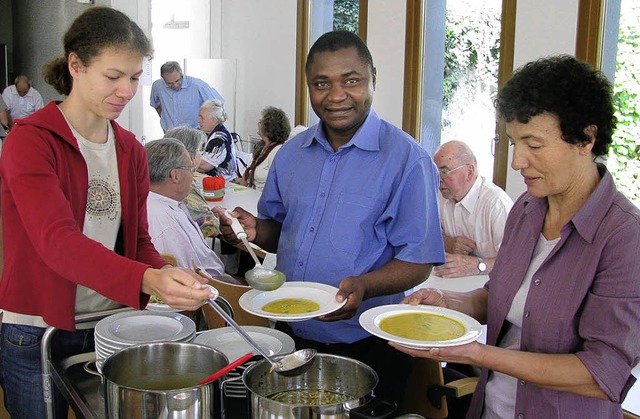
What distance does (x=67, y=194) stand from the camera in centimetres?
151

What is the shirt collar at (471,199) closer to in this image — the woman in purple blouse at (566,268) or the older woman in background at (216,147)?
the woman in purple blouse at (566,268)

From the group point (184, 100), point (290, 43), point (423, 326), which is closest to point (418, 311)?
point (423, 326)

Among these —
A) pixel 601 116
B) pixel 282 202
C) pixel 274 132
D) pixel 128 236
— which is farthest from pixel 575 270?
pixel 274 132

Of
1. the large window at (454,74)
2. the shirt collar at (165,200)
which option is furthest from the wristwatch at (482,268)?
the large window at (454,74)

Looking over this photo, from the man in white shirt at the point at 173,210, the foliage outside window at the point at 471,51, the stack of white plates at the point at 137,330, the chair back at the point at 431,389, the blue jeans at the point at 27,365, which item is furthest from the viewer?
the foliage outside window at the point at 471,51

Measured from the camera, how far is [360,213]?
5.80 ft

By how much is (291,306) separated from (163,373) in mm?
411

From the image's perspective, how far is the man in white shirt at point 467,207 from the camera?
3.16 metres

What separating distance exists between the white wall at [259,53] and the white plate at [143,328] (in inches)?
230

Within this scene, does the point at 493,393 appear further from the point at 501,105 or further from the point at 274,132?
the point at 274,132

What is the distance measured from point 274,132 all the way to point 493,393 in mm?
4515

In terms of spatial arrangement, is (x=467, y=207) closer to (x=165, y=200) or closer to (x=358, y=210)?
(x=165, y=200)

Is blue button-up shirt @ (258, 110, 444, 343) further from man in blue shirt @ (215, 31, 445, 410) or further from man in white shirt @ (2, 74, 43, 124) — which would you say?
man in white shirt @ (2, 74, 43, 124)

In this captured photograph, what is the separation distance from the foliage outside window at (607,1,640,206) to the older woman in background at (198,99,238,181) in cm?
322
